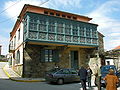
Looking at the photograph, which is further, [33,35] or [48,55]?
[48,55]

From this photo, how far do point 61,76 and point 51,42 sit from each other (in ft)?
16.5

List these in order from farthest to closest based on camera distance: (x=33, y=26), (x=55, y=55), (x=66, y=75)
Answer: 1. (x=55, y=55)
2. (x=33, y=26)
3. (x=66, y=75)

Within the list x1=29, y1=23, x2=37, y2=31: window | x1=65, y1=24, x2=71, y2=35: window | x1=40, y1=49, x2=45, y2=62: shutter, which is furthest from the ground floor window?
x1=29, y1=23, x2=37, y2=31: window

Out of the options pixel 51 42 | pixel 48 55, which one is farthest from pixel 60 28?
pixel 48 55

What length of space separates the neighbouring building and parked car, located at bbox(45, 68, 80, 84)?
4.14m

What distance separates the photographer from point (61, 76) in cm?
1363

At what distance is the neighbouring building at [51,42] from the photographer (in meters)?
17.0

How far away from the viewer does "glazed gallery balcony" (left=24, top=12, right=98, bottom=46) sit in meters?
16.9

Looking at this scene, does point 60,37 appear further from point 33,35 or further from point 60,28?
point 33,35

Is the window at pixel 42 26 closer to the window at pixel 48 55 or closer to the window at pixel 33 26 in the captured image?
the window at pixel 33 26

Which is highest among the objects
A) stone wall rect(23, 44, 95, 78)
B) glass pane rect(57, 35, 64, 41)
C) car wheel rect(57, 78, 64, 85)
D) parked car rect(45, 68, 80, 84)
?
glass pane rect(57, 35, 64, 41)

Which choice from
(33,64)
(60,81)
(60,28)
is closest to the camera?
(60,81)

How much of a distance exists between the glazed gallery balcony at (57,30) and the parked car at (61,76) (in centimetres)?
452

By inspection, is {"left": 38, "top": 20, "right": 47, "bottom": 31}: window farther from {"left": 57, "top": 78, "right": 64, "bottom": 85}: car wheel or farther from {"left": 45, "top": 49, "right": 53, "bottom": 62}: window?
{"left": 57, "top": 78, "right": 64, "bottom": 85}: car wheel
